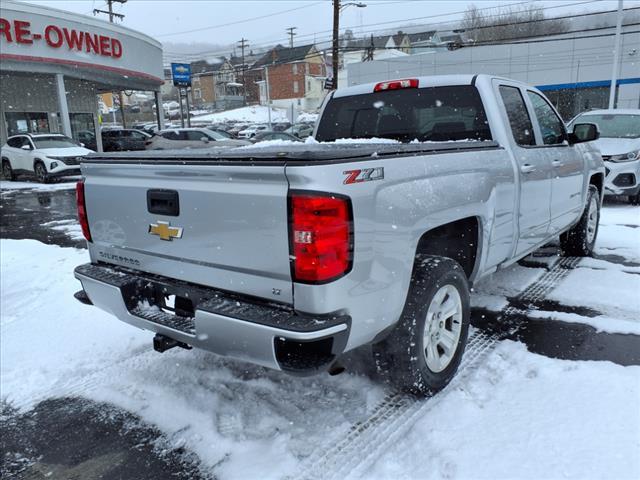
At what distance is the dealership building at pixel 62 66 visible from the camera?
18031 millimetres

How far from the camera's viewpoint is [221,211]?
2477mm

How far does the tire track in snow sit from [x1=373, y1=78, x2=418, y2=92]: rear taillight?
2206 mm

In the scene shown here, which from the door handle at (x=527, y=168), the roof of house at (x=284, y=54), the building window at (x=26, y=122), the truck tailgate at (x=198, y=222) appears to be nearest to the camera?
the truck tailgate at (x=198, y=222)

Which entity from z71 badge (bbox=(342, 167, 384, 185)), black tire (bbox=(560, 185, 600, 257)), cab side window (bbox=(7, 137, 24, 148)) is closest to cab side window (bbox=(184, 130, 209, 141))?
cab side window (bbox=(7, 137, 24, 148))

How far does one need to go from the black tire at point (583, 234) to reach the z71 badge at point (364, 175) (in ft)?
14.1

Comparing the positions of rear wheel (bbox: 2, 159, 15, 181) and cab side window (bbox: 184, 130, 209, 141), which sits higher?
cab side window (bbox: 184, 130, 209, 141)

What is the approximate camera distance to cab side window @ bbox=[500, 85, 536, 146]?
4047 millimetres

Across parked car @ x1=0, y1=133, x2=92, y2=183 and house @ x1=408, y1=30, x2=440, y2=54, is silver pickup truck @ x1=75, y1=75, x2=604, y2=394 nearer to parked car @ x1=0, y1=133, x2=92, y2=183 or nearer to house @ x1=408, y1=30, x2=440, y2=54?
parked car @ x1=0, y1=133, x2=92, y2=183

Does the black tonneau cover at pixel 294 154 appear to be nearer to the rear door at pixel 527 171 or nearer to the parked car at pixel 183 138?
the rear door at pixel 527 171

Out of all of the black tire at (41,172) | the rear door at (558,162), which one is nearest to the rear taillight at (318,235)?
the rear door at (558,162)

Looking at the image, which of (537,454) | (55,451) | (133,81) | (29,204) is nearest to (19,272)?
(55,451)

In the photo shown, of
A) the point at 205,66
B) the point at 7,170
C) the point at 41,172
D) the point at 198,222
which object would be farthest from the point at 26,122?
the point at 205,66

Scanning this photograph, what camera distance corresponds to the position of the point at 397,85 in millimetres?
4281

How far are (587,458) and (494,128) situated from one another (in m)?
2.37
